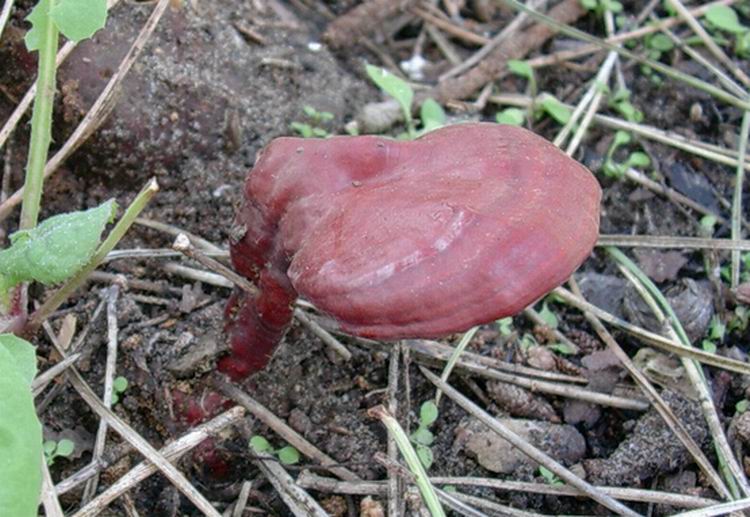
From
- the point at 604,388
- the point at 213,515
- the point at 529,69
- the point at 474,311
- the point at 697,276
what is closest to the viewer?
the point at 474,311

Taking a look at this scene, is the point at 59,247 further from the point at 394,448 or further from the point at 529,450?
the point at 529,450

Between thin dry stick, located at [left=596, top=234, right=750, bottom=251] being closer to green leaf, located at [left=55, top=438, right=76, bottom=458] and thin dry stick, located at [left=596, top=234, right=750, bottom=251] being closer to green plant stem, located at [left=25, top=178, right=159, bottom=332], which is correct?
green plant stem, located at [left=25, top=178, right=159, bottom=332]

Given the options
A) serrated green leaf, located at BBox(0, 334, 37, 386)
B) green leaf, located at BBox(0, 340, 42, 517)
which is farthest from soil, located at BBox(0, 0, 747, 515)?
green leaf, located at BBox(0, 340, 42, 517)

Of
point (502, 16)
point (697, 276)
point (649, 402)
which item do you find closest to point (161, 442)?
point (649, 402)

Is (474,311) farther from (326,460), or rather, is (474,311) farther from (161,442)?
(161,442)

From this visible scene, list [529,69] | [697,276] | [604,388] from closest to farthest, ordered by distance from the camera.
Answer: [604,388]
[697,276]
[529,69]

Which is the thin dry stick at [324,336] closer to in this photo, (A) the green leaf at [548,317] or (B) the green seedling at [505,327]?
(B) the green seedling at [505,327]

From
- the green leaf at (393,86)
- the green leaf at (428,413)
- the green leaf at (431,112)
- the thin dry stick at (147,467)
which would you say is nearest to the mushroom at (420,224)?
the thin dry stick at (147,467)

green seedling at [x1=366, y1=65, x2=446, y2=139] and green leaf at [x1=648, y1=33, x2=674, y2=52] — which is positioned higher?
green seedling at [x1=366, y1=65, x2=446, y2=139]

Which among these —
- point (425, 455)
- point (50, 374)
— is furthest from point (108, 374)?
point (425, 455)
